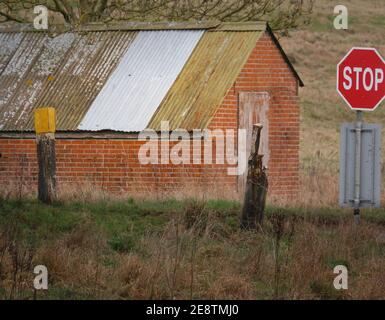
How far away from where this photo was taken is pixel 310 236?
1488cm

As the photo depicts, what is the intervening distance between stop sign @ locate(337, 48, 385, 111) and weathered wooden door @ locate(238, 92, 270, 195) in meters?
6.23

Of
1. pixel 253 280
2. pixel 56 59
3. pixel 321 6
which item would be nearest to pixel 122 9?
pixel 56 59

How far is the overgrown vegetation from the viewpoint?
12281 millimetres

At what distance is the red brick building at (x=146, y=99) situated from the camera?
23.2 metres

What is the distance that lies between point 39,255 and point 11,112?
469 inches

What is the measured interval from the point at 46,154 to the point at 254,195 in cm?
378

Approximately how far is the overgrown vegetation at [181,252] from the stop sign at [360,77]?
5.60 feet

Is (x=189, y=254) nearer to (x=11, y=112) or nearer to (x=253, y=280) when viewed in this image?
(x=253, y=280)

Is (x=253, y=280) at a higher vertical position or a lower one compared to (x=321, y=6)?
lower

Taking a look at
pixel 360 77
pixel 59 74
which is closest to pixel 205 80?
pixel 59 74

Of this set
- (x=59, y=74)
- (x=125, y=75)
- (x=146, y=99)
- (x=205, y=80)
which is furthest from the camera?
(x=59, y=74)

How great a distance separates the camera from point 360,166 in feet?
52.9

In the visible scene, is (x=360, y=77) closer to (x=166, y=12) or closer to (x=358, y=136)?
(x=358, y=136)
